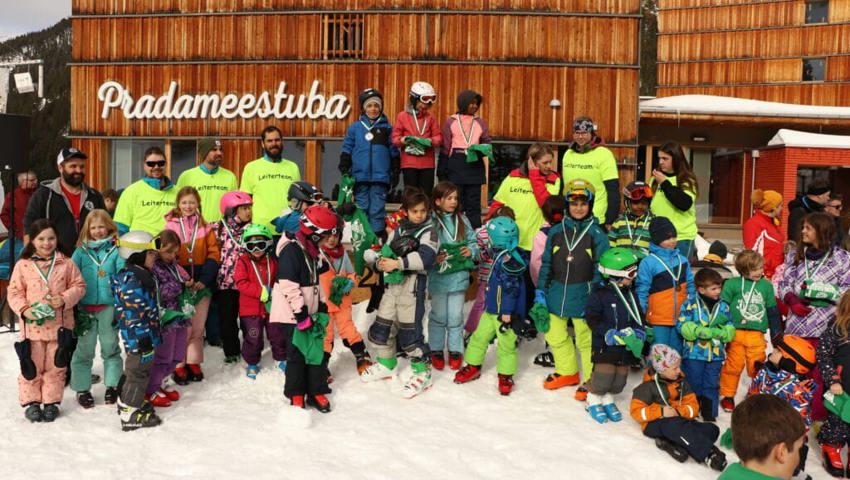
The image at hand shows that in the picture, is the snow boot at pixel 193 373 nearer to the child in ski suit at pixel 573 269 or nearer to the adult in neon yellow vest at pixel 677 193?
the child in ski suit at pixel 573 269

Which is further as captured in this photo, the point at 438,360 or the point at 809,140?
the point at 809,140

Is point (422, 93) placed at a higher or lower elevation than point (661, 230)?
higher

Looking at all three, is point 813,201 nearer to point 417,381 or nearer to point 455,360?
point 455,360

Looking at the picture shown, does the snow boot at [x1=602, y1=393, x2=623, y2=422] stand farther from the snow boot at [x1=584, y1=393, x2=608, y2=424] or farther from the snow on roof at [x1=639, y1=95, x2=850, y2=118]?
the snow on roof at [x1=639, y1=95, x2=850, y2=118]

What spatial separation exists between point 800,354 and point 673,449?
4.08ft

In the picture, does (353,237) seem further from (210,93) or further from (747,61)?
(747,61)

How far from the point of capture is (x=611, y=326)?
17.1 ft

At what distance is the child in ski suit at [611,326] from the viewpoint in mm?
5199

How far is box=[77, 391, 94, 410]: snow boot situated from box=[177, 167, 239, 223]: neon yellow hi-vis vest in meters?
2.06

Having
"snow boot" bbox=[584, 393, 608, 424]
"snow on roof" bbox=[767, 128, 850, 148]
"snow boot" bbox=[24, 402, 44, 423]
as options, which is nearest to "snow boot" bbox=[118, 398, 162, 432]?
"snow boot" bbox=[24, 402, 44, 423]

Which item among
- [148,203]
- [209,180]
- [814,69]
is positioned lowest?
[148,203]

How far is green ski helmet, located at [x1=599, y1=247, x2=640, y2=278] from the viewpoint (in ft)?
17.0

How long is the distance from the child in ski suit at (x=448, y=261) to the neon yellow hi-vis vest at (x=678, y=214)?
1875 mm

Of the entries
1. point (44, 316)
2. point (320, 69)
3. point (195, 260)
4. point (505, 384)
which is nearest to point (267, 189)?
point (195, 260)
